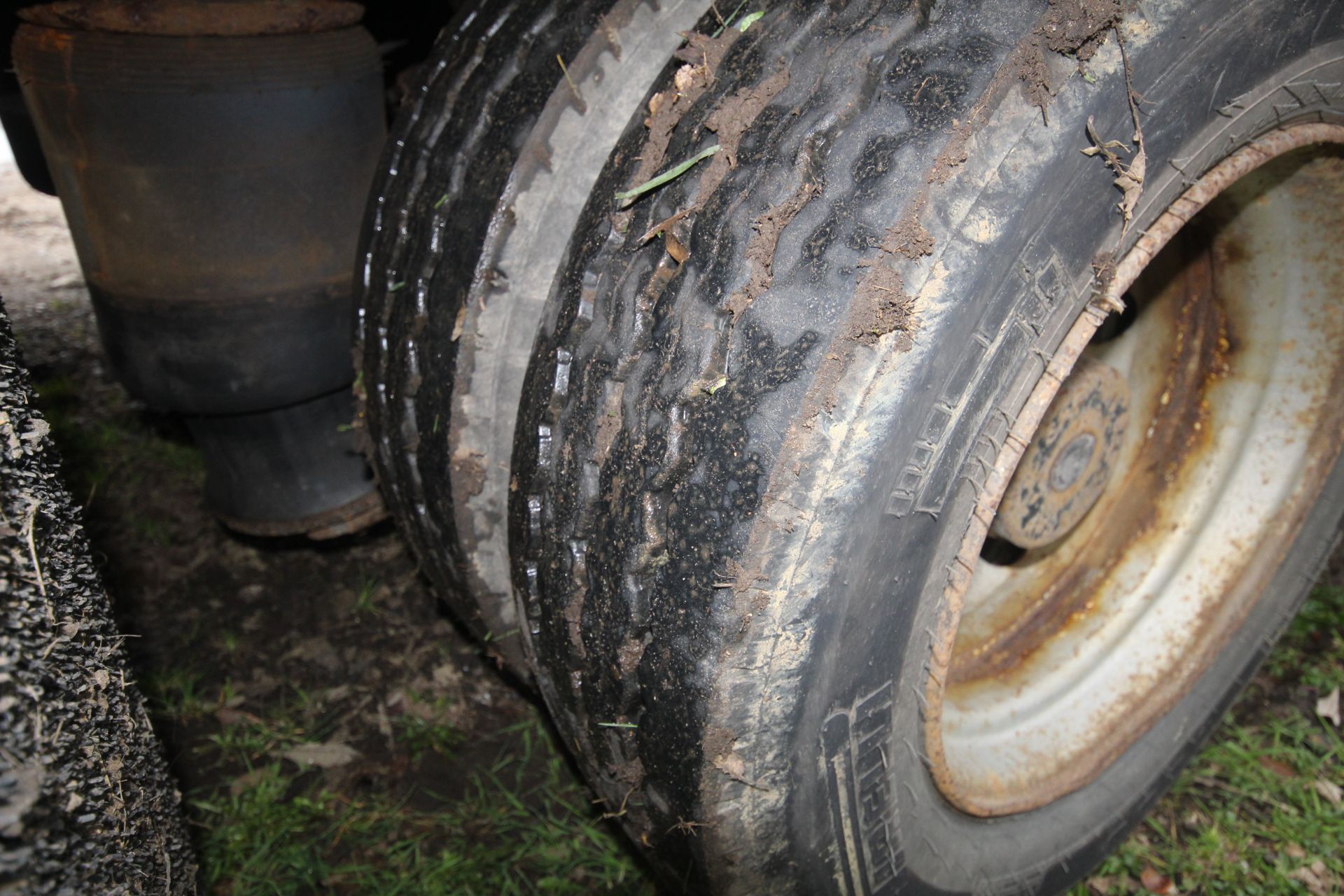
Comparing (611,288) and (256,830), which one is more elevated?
(611,288)

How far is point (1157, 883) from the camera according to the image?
1642mm

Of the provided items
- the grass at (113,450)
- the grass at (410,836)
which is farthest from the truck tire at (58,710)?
the grass at (113,450)

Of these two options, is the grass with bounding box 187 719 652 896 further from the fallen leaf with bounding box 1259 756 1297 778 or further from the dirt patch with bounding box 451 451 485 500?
the fallen leaf with bounding box 1259 756 1297 778

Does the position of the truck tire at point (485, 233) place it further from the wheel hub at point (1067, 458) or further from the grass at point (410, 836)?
the wheel hub at point (1067, 458)

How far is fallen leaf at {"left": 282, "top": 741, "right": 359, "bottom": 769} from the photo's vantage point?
1.83 meters

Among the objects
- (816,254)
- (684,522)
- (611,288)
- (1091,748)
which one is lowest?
(1091,748)

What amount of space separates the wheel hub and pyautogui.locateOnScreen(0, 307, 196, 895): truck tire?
1143 mm

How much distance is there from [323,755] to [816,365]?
1483 millimetres

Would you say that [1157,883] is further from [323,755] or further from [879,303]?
[323,755]

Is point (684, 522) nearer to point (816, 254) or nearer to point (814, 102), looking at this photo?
point (816, 254)

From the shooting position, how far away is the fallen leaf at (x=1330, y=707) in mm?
1946

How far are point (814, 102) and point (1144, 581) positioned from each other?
48.4 inches

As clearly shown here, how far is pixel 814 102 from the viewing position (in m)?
0.88

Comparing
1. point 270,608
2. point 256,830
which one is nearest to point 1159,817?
point 256,830
